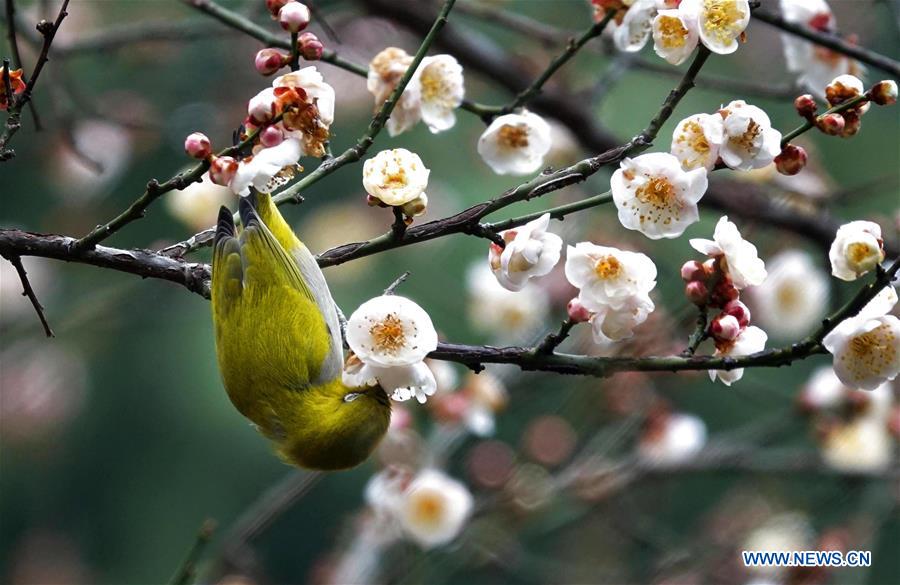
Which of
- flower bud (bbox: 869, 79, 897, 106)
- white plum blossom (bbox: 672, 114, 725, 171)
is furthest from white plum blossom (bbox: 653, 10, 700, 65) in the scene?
flower bud (bbox: 869, 79, 897, 106)

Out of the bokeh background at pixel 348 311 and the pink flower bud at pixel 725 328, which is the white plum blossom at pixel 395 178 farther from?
the bokeh background at pixel 348 311

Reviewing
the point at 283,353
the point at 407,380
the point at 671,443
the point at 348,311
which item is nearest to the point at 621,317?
→ the point at 407,380

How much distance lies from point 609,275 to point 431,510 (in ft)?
5.24

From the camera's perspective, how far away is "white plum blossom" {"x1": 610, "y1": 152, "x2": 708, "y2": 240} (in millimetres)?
Answer: 1663

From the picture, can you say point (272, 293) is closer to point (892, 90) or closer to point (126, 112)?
point (892, 90)

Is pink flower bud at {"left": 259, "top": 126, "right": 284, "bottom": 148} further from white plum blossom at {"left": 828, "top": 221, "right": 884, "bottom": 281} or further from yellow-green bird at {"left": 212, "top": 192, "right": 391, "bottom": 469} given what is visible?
white plum blossom at {"left": 828, "top": 221, "right": 884, "bottom": 281}

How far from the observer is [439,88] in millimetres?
2158

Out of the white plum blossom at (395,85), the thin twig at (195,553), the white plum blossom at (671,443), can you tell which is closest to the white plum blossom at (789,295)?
the white plum blossom at (671,443)

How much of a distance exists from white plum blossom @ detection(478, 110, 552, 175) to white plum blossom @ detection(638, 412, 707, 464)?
1.78 meters

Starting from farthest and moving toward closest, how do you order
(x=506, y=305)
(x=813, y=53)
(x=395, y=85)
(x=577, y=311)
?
(x=506, y=305) < (x=813, y=53) < (x=395, y=85) < (x=577, y=311)

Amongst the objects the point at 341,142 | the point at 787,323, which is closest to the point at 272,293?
the point at 787,323

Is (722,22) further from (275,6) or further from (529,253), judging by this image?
(275,6)

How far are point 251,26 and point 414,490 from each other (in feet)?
4.78

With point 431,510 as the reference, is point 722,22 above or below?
above
